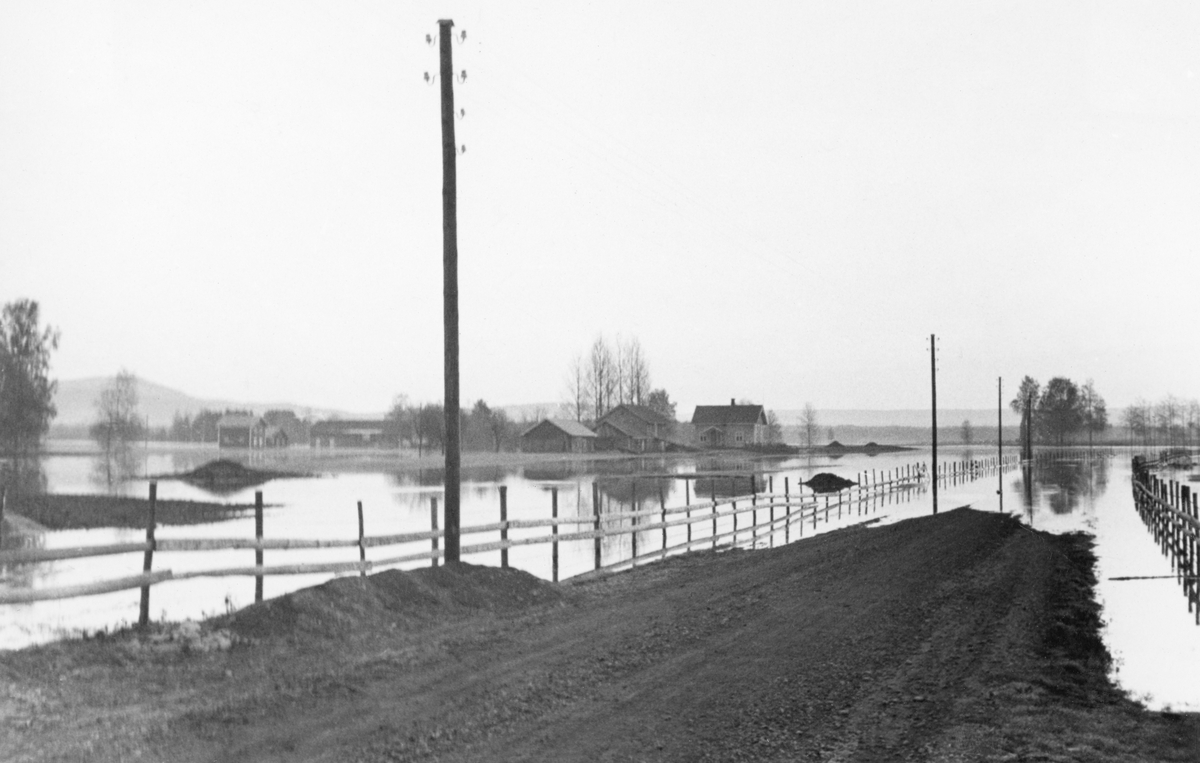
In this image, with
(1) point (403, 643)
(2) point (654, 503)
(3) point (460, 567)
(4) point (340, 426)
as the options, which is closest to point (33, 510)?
(2) point (654, 503)

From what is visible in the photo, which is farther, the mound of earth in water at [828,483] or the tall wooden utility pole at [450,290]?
the mound of earth in water at [828,483]

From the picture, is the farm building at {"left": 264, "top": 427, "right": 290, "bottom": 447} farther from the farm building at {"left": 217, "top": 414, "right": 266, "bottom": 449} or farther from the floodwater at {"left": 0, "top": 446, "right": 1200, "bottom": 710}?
the floodwater at {"left": 0, "top": 446, "right": 1200, "bottom": 710}

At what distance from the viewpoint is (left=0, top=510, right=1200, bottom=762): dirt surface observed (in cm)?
711

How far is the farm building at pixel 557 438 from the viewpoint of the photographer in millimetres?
106512

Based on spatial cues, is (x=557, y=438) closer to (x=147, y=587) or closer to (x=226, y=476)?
(x=226, y=476)

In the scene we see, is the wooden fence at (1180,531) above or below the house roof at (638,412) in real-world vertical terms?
below

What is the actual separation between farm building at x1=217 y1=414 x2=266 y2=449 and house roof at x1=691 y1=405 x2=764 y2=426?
204ft

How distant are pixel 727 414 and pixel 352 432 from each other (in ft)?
240

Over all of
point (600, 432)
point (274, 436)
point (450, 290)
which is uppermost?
point (450, 290)

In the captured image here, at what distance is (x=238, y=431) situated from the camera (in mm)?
133125

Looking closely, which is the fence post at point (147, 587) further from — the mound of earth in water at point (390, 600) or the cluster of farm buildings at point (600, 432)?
the cluster of farm buildings at point (600, 432)

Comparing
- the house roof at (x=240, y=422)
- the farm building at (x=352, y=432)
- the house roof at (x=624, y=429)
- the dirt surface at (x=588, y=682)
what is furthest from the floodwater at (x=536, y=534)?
the farm building at (x=352, y=432)

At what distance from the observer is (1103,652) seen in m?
11.4

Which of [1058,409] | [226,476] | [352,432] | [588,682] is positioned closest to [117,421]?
[226,476]
